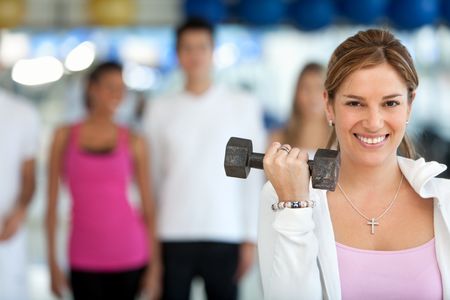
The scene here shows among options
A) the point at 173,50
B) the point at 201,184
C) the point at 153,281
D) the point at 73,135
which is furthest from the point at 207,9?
the point at 153,281

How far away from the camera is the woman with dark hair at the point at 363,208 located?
141 centimetres

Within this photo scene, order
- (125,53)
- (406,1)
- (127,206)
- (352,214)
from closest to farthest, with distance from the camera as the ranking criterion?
(352,214)
(127,206)
(406,1)
(125,53)

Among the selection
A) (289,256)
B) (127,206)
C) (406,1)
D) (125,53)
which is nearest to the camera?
(289,256)

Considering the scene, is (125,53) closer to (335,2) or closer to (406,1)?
(335,2)

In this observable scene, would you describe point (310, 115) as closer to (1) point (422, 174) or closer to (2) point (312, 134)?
(2) point (312, 134)

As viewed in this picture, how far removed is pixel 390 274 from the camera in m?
1.53

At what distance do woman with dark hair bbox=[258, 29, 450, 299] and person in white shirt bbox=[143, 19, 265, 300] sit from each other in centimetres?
135

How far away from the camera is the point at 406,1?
4.71 meters

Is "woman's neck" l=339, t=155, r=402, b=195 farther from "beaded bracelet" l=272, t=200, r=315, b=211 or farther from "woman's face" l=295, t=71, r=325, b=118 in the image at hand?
"woman's face" l=295, t=71, r=325, b=118

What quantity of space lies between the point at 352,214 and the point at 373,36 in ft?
1.25

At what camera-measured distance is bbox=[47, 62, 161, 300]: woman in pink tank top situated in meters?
2.97

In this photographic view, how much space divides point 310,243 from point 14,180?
76.6 inches

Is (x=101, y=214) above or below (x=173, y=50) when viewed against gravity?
below

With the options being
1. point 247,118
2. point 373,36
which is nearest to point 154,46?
point 247,118
